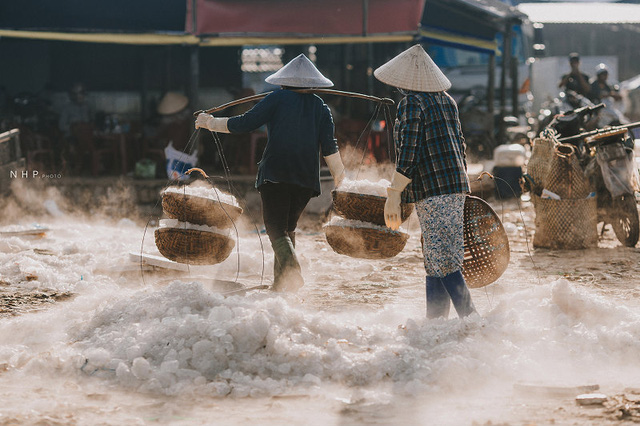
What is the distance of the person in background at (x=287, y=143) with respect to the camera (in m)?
6.43

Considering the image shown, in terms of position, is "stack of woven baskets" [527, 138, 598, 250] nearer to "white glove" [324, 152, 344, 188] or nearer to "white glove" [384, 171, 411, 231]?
"white glove" [324, 152, 344, 188]

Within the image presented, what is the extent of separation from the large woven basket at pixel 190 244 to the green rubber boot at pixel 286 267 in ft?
1.67

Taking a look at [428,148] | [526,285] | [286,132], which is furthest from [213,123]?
[526,285]

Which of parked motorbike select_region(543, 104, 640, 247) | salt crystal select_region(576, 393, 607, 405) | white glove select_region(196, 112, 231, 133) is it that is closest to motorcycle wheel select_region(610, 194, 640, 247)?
parked motorbike select_region(543, 104, 640, 247)

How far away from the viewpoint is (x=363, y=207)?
6203 mm

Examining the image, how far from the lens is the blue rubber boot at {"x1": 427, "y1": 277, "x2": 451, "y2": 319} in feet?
17.9

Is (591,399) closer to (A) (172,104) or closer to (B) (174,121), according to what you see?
(B) (174,121)

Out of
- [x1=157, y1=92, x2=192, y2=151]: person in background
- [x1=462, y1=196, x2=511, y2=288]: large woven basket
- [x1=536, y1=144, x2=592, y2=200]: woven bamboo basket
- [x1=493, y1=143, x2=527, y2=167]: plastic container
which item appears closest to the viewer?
[x1=462, y1=196, x2=511, y2=288]: large woven basket

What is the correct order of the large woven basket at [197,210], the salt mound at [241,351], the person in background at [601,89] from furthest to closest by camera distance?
the person in background at [601,89] → the large woven basket at [197,210] → the salt mound at [241,351]

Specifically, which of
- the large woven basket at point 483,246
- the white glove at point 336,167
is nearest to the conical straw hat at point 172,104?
the white glove at point 336,167

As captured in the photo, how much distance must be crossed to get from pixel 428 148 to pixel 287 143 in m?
1.45

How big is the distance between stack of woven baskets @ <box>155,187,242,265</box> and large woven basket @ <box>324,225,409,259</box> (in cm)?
96

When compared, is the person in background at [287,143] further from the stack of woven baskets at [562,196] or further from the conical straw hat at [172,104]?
the conical straw hat at [172,104]

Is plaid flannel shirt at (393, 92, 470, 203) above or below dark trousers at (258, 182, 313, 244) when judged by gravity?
above
